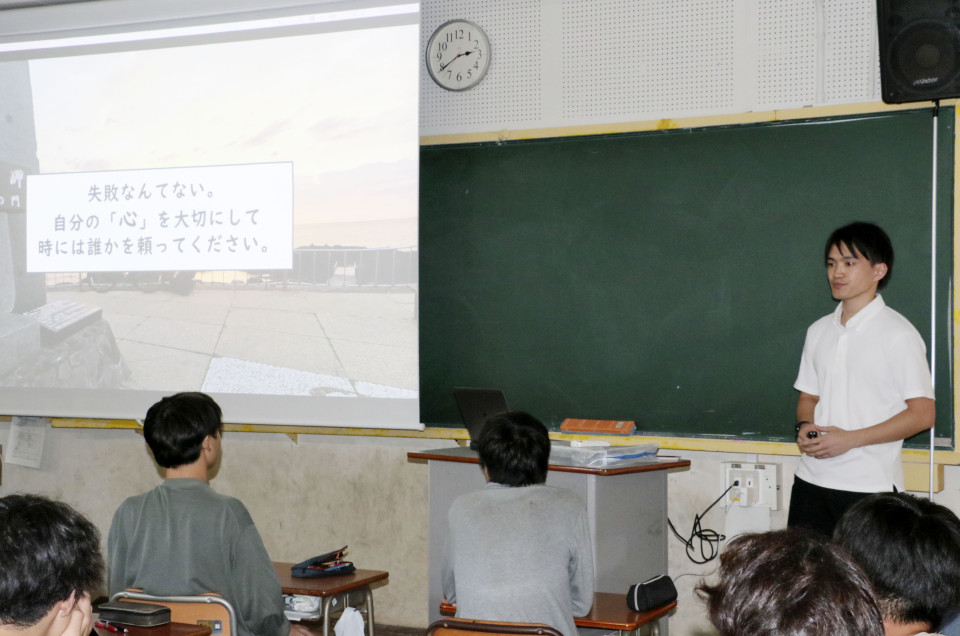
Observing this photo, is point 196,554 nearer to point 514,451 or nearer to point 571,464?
point 514,451

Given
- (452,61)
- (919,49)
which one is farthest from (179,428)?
(919,49)

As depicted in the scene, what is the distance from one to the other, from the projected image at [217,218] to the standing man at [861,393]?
183cm

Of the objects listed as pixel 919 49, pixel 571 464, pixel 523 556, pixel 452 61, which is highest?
pixel 452 61

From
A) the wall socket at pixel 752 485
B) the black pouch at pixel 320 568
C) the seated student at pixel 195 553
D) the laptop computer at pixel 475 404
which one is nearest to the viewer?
the seated student at pixel 195 553

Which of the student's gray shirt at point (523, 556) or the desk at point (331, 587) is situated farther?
the desk at point (331, 587)

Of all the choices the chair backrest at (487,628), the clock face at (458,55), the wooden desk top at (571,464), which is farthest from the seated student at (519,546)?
the clock face at (458,55)

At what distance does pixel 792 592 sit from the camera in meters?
1.00

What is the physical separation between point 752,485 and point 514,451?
1696 mm

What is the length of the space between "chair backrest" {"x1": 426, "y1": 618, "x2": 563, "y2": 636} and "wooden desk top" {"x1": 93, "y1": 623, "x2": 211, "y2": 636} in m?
0.58

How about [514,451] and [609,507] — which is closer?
[514,451]

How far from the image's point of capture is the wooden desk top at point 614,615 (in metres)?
2.18

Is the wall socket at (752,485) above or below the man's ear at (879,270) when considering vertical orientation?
below

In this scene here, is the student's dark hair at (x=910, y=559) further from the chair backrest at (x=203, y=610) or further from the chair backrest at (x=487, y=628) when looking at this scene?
the chair backrest at (x=203, y=610)

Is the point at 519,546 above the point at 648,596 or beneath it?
above
